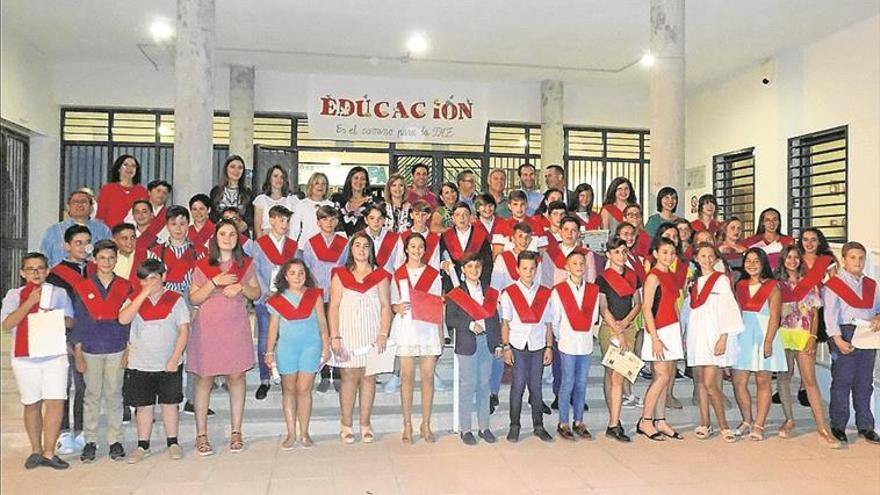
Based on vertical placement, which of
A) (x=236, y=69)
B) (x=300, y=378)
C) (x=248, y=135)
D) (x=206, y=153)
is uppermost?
(x=236, y=69)

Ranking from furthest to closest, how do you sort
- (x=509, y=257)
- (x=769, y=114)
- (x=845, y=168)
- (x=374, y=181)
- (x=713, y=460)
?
(x=374, y=181) < (x=769, y=114) < (x=845, y=168) < (x=509, y=257) < (x=713, y=460)

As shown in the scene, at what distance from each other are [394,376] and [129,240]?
2.24m

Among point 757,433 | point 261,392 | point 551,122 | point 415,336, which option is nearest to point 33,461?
point 261,392

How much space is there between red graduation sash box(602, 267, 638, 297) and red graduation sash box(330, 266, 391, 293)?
160cm

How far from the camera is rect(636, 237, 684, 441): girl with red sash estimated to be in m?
5.08

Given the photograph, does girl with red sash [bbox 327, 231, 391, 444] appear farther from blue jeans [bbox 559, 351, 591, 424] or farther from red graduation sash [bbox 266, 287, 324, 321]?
blue jeans [bbox 559, 351, 591, 424]

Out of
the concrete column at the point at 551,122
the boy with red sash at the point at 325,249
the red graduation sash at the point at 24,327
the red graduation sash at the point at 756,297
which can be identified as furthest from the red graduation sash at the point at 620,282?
the concrete column at the point at 551,122

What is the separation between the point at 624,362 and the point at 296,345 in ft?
7.41

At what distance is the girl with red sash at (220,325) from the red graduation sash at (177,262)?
29 centimetres

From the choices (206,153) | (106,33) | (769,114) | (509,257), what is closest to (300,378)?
(509,257)

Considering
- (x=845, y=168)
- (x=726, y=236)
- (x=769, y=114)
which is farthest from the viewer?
(x=769, y=114)

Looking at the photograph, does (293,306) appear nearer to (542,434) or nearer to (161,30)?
(542,434)

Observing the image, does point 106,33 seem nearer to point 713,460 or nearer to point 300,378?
point 300,378

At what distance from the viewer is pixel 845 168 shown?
877 cm
